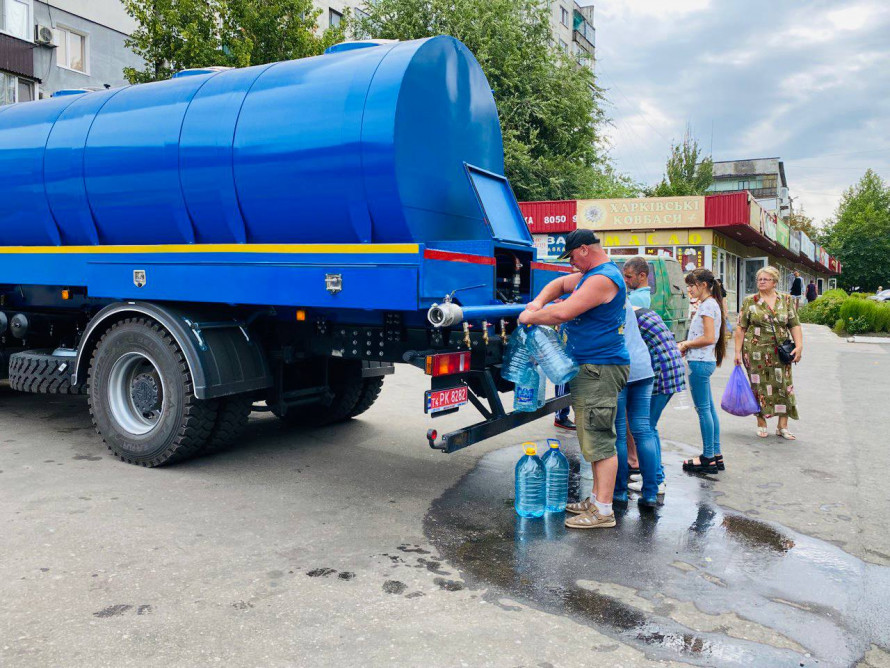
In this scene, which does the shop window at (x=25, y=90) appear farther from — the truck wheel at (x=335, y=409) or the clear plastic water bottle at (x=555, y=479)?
the clear plastic water bottle at (x=555, y=479)

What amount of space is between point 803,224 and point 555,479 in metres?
76.1

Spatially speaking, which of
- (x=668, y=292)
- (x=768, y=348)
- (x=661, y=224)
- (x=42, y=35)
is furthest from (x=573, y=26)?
(x=768, y=348)

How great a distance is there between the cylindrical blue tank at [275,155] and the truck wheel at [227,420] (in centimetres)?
130

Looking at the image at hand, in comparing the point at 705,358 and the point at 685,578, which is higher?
the point at 705,358

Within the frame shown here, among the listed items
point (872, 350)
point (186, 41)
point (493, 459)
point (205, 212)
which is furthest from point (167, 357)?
point (872, 350)

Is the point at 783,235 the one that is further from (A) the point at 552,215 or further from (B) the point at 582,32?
(B) the point at 582,32

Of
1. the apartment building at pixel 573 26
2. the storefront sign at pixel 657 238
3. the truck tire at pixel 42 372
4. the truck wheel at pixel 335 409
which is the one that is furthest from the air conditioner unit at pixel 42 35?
the apartment building at pixel 573 26

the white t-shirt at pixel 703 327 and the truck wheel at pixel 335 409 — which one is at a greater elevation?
the white t-shirt at pixel 703 327

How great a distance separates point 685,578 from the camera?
12.8 ft

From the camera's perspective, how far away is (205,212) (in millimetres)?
5578

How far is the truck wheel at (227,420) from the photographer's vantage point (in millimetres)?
5914

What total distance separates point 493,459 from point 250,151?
10.4ft

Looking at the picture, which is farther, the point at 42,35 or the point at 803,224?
the point at 803,224

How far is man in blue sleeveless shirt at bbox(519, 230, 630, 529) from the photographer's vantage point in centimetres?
443
